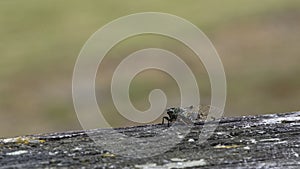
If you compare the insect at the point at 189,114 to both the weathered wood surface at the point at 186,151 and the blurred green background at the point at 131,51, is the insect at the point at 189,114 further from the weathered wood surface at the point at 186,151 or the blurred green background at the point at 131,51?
the blurred green background at the point at 131,51

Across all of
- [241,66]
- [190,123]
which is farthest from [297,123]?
[241,66]

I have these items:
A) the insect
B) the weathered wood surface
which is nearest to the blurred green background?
the insect

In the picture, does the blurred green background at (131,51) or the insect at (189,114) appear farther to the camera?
the blurred green background at (131,51)

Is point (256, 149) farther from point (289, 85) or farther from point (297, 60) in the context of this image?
point (297, 60)

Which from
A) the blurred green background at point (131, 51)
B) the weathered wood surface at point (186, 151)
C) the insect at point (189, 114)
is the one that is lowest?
the weathered wood surface at point (186, 151)

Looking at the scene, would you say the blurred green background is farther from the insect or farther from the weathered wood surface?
the weathered wood surface

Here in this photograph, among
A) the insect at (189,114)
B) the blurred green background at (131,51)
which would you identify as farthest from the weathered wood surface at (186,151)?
the blurred green background at (131,51)
